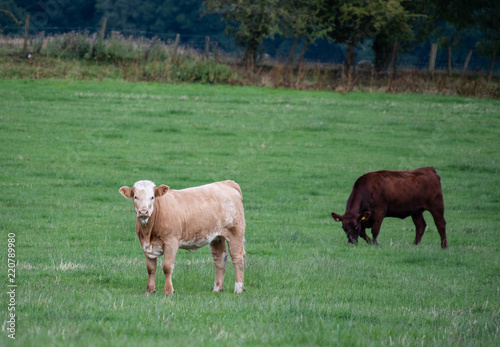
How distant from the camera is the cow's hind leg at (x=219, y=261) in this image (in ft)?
27.4

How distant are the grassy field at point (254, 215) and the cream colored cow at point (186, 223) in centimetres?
49

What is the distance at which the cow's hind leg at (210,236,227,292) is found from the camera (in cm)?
836

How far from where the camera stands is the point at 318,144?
77.9ft

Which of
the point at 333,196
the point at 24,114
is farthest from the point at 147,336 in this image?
the point at 24,114

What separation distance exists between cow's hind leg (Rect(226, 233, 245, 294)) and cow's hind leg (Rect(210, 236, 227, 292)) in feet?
0.53

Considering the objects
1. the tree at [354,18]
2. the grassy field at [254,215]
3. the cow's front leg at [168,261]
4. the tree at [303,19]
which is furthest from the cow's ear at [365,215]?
the tree at [303,19]

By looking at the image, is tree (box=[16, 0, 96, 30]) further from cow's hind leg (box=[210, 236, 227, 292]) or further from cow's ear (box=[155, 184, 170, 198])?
cow's ear (box=[155, 184, 170, 198])

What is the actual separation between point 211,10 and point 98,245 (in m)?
37.6

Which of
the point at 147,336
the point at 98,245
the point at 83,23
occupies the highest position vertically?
the point at 83,23

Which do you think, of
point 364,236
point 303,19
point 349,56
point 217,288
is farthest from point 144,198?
point 349,56

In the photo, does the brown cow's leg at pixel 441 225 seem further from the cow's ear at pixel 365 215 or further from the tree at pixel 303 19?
the tree at pixel 303 19

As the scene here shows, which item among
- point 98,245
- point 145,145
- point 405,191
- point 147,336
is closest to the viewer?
point 147,336

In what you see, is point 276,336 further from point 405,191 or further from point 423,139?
point 423,139

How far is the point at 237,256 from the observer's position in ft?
27.3
